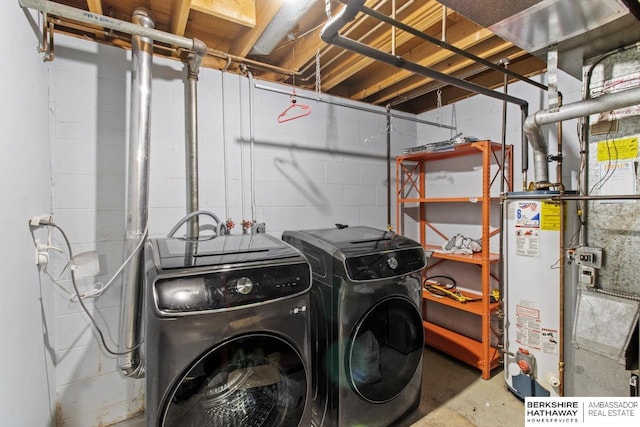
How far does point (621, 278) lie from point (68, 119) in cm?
323

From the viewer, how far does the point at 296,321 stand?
1263mm

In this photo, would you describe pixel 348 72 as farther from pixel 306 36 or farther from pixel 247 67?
pixel 247 67

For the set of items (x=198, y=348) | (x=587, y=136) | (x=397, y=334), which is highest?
(x=587, y=136)

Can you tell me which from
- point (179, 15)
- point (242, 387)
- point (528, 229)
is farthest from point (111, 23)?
point (528, 229)

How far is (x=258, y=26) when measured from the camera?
1.79 metres

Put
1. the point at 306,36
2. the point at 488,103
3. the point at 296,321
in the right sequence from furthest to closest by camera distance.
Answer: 1. the point at 488,103
2. the point at 306,36
3. the point at 296,321

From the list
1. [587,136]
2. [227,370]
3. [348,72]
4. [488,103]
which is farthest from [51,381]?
[488,103]

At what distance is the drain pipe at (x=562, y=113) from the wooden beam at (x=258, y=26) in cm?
163

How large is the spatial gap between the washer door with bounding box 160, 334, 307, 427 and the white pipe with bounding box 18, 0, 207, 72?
1652mm

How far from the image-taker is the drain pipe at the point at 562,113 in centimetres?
135

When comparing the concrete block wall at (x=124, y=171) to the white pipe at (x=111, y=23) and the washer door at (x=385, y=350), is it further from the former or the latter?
the washer door at (x=385, y=350)

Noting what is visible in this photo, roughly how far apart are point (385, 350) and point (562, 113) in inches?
64.0

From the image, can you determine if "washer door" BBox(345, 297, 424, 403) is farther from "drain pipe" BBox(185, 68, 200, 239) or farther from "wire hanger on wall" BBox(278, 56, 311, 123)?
"wire hanger on wall" BBox(278, 56, 311, 123)

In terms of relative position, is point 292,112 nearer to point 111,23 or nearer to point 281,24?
point 281,24
